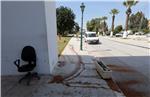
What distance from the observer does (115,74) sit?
9.96 meters

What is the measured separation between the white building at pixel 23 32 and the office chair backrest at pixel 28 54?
342mm

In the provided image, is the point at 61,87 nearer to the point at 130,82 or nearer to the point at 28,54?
the point at 28,54

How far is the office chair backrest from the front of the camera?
8.24m

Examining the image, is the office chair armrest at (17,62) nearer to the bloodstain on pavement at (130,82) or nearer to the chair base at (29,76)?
the chair base at (29,76)

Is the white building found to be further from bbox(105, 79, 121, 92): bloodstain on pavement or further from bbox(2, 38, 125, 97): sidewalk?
bbox(105, 79, 121, 92): bloodstain on pavement

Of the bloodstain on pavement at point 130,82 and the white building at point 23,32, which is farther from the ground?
the white building at point 23,32

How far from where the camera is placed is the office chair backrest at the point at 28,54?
8.24 metres

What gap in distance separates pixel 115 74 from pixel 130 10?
45.6 meters

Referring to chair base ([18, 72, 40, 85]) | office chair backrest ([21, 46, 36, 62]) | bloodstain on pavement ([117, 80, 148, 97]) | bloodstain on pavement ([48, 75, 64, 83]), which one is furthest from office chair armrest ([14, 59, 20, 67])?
bloodstain on pavement ([117, 80, 148, 97])

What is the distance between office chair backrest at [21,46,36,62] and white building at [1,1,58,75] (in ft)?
1.12

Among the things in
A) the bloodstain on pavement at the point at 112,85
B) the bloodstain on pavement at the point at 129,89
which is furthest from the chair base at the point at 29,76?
the bloodstain on pavement at the point at 129,89

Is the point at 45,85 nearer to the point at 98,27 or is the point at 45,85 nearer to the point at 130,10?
the point at 130,10

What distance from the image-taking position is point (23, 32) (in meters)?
8.56

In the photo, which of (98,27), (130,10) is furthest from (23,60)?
A: (98,27)
